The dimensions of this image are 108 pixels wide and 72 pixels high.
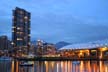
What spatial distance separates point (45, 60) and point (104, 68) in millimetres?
27384

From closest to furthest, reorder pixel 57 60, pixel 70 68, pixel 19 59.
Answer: pixel 70 68 → pixel 57 60 → pixel 19 59

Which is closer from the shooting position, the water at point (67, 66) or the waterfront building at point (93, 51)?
the water at point (67, 66)

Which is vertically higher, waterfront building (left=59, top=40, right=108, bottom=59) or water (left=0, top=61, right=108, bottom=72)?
waterfront building (left=59, top=40, right=108, bottom=59)

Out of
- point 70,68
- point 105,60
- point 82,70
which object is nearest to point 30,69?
point 70,68

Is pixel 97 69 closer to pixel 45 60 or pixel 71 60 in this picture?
pixel 71 60

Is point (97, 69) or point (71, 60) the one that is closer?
point (97, 69)

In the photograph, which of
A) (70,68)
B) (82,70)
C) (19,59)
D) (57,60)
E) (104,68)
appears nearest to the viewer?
(104,68)

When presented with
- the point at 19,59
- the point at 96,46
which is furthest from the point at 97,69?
the point at 19,59

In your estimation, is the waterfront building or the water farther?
the waterfront building

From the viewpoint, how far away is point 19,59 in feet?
358

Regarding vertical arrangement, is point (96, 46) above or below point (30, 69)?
above

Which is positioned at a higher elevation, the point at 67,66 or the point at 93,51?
the point at 93,51

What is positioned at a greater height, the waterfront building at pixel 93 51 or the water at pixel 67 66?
the waterfront building at pixel 93 51

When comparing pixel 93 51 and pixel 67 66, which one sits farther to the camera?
pixel 93 51
